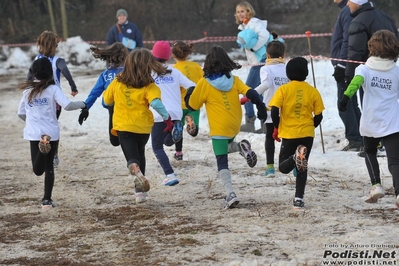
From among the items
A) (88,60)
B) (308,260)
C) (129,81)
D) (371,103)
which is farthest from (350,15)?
(88,60)

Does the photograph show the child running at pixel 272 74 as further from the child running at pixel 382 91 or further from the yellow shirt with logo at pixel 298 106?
the child running at pixel 382 91

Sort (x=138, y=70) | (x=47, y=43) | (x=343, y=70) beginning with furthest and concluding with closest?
1. (x=343, y=70)
2. (x=47, y=43)
3. (x=138, y=70)

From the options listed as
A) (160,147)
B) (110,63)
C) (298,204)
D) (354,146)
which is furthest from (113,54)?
(354,146)

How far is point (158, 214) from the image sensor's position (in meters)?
7.84

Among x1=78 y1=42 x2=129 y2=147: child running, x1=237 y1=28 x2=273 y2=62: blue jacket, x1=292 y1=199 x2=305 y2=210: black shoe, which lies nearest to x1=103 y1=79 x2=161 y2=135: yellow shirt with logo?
x1=78 y1=42 x2=129 y2=147: child running

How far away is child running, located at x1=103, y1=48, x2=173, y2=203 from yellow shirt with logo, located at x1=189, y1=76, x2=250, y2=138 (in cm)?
40

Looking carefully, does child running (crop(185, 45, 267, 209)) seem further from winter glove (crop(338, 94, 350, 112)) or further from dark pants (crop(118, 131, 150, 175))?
winter glove (crop(338, 94, 350, 112))

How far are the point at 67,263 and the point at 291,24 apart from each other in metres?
24.3

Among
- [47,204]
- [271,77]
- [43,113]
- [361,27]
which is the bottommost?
[47,204]

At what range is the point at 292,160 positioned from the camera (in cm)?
777

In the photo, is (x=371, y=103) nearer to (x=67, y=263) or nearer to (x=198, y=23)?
(x=67, y=263)

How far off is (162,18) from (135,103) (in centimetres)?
2360

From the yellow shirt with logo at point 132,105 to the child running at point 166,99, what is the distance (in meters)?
1.02

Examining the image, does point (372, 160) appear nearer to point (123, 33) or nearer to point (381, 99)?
point (381, 99)
